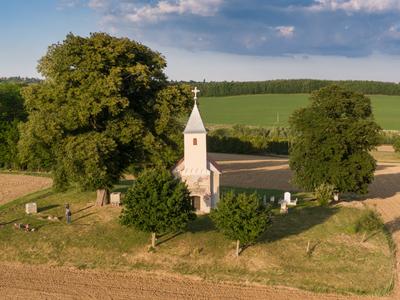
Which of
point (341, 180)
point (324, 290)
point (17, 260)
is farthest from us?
point (341, 180)

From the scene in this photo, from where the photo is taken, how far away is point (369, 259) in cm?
3048

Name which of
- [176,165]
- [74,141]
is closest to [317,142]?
[176,165]

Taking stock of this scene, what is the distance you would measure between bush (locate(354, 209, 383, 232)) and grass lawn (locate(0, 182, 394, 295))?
0.61 metres

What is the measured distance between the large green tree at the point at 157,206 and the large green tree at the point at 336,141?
52.8ft

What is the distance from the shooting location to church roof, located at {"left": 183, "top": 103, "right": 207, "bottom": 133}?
35500 mm

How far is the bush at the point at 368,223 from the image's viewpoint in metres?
35.8

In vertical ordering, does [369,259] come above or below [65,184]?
below

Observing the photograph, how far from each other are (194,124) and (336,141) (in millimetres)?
13044

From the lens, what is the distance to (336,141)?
41344 mm

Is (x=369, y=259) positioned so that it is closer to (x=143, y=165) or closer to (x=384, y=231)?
(x=384, y=231)

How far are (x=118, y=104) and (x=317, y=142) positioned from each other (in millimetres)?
17663

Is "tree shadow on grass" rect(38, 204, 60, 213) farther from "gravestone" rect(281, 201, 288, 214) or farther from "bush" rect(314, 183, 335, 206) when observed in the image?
"bush" rect(314, 183, 335, 206)

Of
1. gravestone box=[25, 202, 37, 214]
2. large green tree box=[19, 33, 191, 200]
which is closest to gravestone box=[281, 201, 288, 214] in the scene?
large green tree box=[19, 33, 191, 200]

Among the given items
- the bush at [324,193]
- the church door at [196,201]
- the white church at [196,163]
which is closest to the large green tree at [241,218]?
the white church at [196,163]
